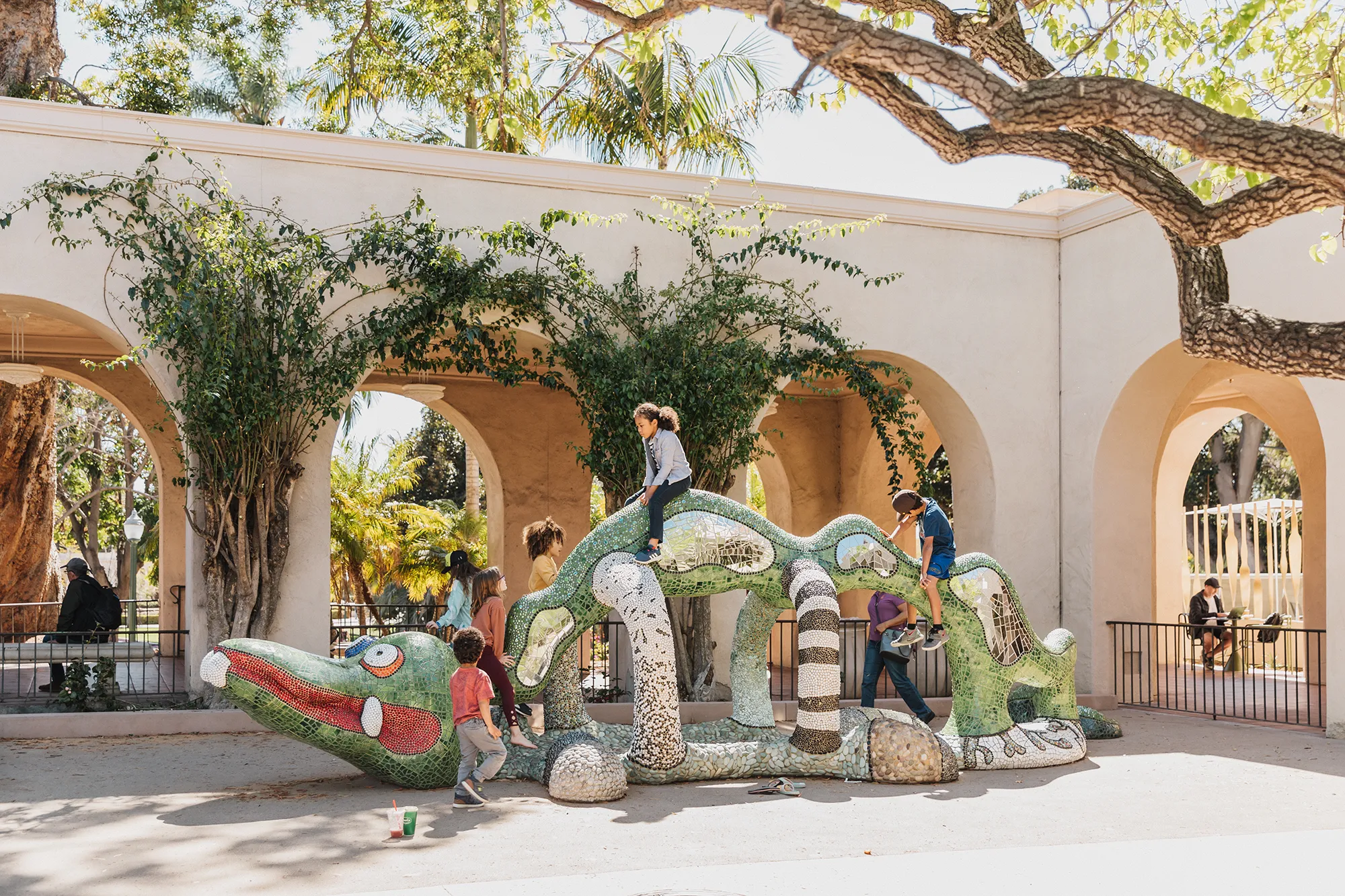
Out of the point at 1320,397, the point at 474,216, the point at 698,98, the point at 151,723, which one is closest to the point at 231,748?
the point at 151,723

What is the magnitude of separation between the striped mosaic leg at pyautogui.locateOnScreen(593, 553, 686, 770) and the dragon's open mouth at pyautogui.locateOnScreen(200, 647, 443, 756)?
54.8 inches

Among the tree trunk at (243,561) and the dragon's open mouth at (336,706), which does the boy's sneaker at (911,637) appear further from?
the tree trunk at (243,561)

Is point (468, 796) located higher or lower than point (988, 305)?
lower

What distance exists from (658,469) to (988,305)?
22.7 ft

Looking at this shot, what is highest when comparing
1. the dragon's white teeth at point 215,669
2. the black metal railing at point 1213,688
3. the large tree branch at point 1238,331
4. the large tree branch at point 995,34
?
the large tree branch at point 995,34

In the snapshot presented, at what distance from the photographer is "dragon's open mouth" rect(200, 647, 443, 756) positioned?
770 cm

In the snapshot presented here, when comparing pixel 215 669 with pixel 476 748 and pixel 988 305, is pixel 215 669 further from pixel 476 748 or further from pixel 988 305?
pixel 988 305

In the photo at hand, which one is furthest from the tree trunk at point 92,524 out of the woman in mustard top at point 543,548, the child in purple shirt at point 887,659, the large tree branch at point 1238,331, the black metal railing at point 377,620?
the large tree branch at point 1238,331

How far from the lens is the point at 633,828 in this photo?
7.36 m

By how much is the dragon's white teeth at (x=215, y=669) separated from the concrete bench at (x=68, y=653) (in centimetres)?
491

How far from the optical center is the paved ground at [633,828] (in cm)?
612

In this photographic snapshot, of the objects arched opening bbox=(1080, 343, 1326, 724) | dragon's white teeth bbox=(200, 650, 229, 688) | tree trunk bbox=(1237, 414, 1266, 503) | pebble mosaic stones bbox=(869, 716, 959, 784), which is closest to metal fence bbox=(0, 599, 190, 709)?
dragon's white teeth bbox=(200, 650, 229, 688)

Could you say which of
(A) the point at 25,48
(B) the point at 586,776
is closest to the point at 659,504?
(B) the point at 586,776

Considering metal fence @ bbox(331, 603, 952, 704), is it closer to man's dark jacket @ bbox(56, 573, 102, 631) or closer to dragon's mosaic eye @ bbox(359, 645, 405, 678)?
man's dark jacket @ bbox(56, 573, 102, 631)
